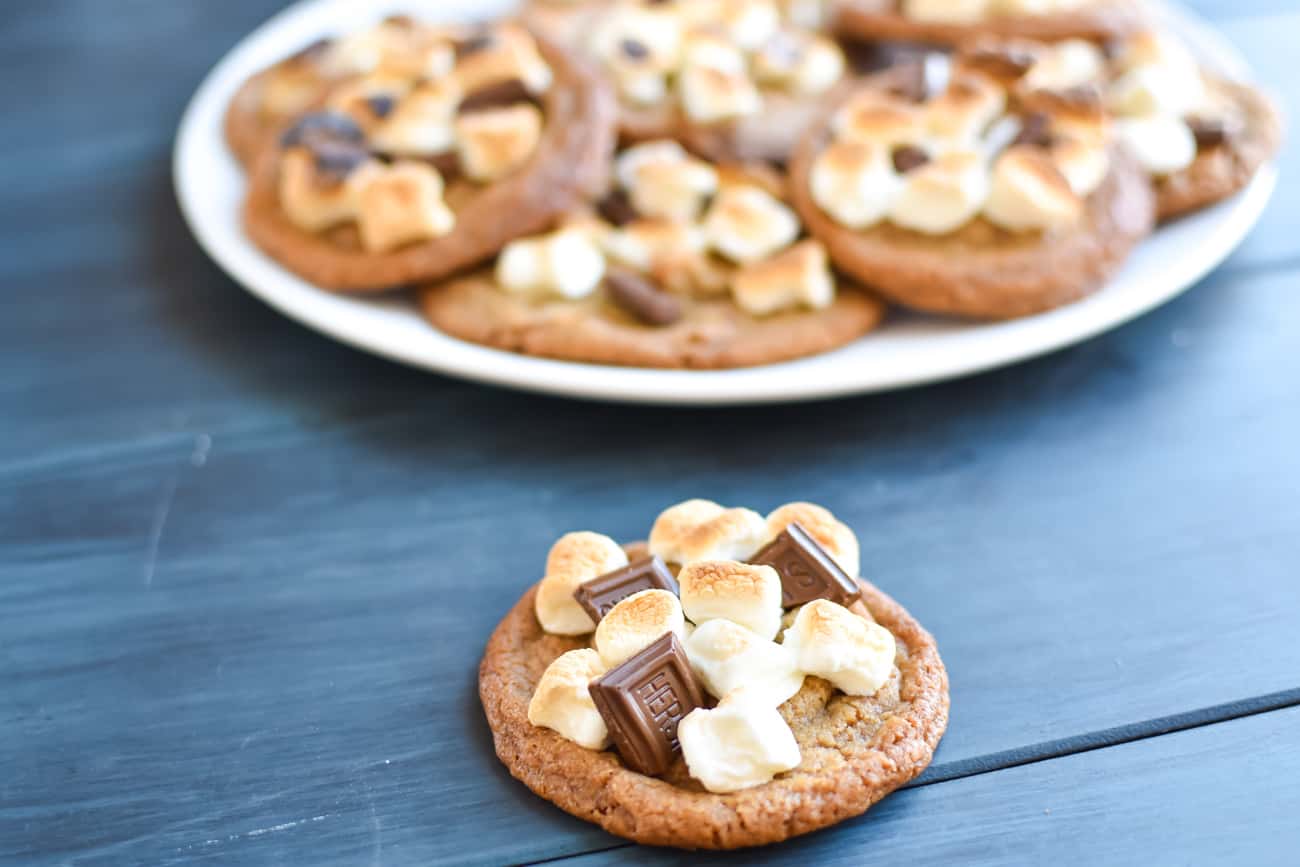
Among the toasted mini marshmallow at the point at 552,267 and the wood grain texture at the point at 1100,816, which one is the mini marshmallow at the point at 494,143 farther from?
the wood grain texture at the point at 1100,816

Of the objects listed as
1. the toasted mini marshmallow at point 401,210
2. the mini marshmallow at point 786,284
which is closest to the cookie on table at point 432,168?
the toasted mini marshmallow at point 401,210

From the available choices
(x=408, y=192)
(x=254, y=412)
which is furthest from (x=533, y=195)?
(x=254, y=412)

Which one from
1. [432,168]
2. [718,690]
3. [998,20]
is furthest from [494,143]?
[718,690]

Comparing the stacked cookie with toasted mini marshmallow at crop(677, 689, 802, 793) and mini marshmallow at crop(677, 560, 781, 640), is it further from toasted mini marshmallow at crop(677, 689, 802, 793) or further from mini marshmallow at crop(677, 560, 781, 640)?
toasted mini marshmallow at crop(677, 689, 802, 793)

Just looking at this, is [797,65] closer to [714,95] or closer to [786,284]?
[714,95]

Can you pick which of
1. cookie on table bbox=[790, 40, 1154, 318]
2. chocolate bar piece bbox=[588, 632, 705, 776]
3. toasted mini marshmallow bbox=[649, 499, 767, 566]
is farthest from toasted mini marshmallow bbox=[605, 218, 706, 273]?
chocolate bar piece bbox=[588, 632, 705, 776]
